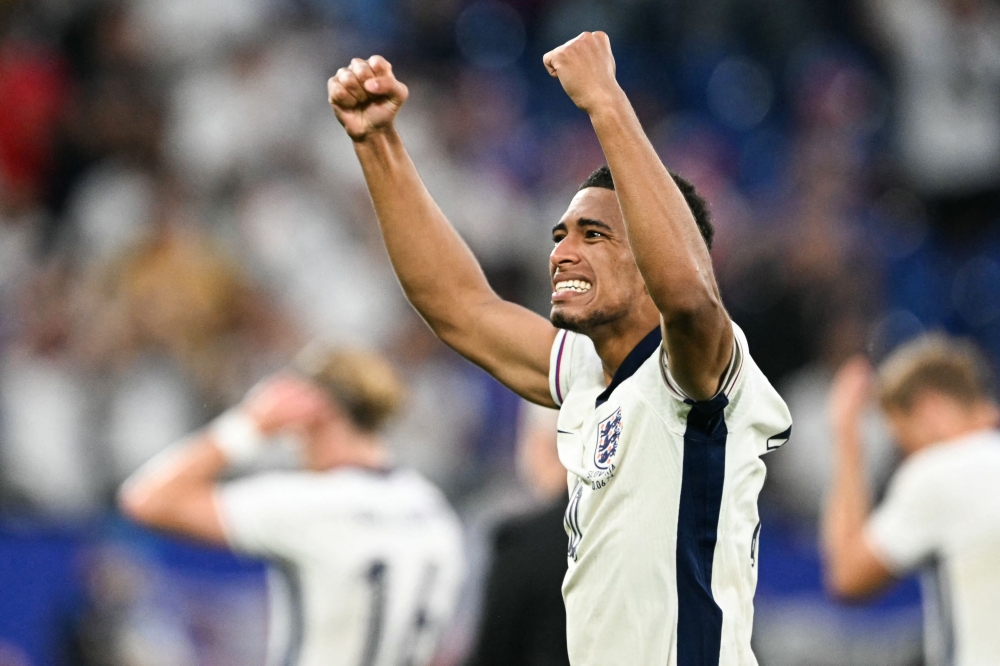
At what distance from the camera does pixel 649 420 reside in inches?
122

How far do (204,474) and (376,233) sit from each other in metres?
4.72

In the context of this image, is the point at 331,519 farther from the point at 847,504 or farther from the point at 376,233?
the point at 376,233

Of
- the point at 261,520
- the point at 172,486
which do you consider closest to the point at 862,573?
the point at 261,520

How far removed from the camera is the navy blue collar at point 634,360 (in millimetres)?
3297

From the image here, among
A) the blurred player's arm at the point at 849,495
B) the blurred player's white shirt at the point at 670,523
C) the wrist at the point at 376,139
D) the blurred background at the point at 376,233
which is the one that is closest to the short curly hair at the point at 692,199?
the blurred player's white shirt at the point at 670,523

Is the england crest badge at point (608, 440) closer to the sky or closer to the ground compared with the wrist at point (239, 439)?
closer to the ground

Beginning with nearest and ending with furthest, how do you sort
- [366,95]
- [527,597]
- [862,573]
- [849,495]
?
[366,95], [527,597], [862,573], [849,495]

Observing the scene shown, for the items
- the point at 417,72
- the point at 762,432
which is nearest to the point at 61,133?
the point at 417,72

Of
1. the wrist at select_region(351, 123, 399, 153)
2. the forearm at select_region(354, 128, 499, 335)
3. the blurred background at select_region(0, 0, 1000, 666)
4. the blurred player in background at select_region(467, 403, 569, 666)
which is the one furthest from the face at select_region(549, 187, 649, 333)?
the blurred background at select_region(0, 0, 1000, 666)

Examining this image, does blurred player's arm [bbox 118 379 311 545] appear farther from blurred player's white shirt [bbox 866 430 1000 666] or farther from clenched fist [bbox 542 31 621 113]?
clenched fist [bbox 542 31 621 113]

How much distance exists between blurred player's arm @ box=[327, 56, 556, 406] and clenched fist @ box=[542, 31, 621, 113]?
68 cm

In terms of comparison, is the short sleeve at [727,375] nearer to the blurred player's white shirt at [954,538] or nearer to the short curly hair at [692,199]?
the short curly hair at [692,199]

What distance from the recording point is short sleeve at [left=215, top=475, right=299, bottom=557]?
17.8ft

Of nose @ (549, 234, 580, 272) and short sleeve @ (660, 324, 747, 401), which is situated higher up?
nose @ (549, 234, 580, 272)
